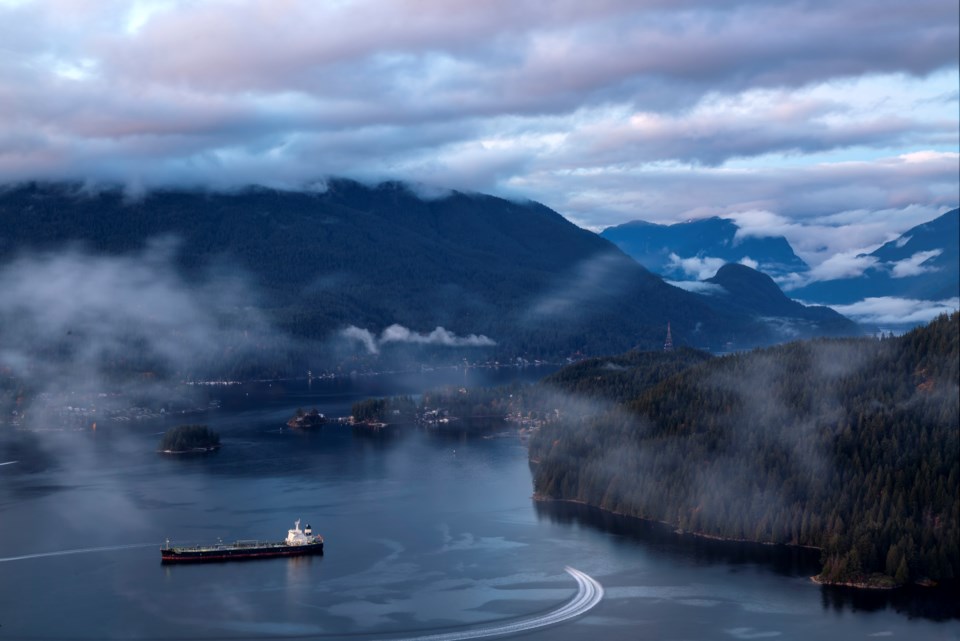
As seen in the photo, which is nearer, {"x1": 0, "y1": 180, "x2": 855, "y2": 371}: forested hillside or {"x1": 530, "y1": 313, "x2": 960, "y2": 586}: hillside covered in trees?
{"x1": 530, "y1": 313, "x2": 960, "y2": 586}: hillside covered in trees

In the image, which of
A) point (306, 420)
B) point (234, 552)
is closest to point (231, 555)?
point (234, 552)

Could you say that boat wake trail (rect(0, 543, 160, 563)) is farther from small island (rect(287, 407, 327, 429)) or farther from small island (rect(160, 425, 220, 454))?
small island (rect(287, 407, 327, 429))

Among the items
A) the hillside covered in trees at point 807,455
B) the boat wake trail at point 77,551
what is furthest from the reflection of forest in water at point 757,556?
the boat wake trail at point 77,551

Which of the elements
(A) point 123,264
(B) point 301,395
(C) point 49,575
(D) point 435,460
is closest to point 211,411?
(B) point 301,395

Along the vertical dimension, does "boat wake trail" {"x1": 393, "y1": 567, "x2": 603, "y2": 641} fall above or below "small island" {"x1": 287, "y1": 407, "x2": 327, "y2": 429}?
below

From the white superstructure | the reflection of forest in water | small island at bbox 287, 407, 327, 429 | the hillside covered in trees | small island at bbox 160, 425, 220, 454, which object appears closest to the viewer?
the reflection of forest in water

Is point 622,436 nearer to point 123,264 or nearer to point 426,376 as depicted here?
point 426,376

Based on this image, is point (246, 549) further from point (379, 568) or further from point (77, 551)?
point (77, 551)

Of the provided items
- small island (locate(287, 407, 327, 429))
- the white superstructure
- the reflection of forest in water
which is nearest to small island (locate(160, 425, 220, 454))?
small island (locate(287, 407, 327, 429))
